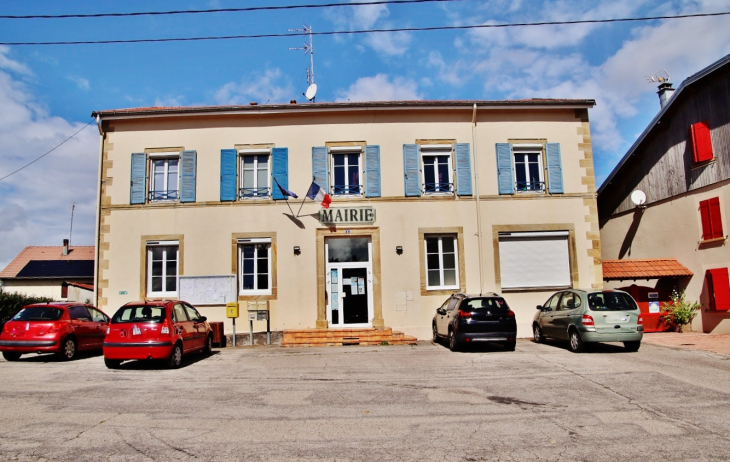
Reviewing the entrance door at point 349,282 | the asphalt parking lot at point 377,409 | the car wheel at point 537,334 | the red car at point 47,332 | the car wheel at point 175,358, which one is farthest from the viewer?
the entrance door at point 349,282

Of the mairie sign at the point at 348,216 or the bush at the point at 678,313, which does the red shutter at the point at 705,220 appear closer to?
the bush at the point at 678,313

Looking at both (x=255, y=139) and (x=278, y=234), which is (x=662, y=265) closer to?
(x=278, y=234)

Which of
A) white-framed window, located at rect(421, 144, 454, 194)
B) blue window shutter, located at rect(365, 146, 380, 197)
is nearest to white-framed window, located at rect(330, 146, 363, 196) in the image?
blue window shutter, located at rect(365, 146, 380, 197)

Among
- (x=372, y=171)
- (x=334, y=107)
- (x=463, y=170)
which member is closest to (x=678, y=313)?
(x=463, y=170)

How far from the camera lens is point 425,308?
1688 cm

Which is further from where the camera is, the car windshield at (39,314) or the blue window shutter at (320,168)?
the blue window shutter at (320,168)

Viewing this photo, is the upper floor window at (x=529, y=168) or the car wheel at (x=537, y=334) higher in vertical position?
the upper floor window at (x=529, y=168)

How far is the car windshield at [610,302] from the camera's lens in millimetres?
12812

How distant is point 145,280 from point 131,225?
174cm

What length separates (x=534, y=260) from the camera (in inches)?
685

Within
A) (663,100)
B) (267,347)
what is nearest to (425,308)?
(267,347)

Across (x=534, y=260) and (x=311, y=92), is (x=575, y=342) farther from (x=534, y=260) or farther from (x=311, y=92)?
(x=311, y=92)

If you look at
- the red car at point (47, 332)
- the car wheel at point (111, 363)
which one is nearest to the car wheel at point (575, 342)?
the car wheel at point (111, 363)

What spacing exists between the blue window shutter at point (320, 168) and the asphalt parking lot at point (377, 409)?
648 cm
